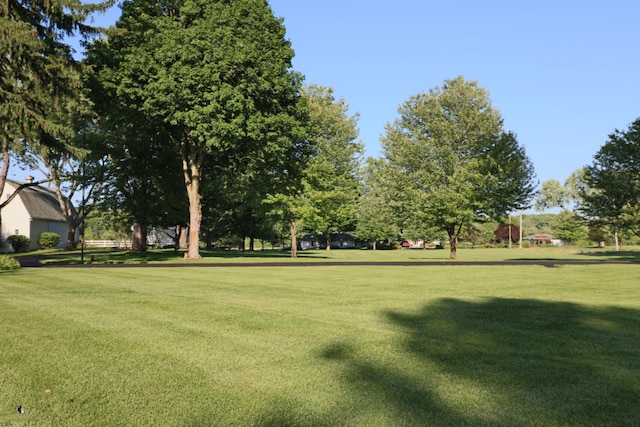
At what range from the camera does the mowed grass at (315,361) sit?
452 cm

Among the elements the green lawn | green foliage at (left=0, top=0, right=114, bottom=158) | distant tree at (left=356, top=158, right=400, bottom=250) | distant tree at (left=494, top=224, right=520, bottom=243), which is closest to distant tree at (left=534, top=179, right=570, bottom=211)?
distant tree at (left=494, top=224, right=520, bottom=243)

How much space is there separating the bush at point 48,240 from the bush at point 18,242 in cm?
245

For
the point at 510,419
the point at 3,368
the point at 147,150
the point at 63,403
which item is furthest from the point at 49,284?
the point at 147,150

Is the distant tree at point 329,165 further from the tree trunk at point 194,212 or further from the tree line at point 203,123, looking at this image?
the tree trunk at point 194,212

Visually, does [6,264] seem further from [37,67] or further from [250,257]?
[250,257]

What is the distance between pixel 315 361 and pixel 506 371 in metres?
2.31

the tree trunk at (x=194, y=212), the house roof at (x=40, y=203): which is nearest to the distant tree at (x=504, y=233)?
the house roof at (x=40, y=203)

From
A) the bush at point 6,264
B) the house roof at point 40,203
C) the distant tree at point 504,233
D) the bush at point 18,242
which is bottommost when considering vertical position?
the bush at point 6,264

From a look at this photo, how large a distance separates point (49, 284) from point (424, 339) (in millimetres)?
12920

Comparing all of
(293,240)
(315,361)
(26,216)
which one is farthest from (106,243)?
(315,361)

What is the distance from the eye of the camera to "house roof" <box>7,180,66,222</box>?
59.3 metres

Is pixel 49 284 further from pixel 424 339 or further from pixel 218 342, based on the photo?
pixel 424 339

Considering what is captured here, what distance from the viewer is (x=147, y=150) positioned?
40125mm

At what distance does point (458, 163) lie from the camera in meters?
41.4
